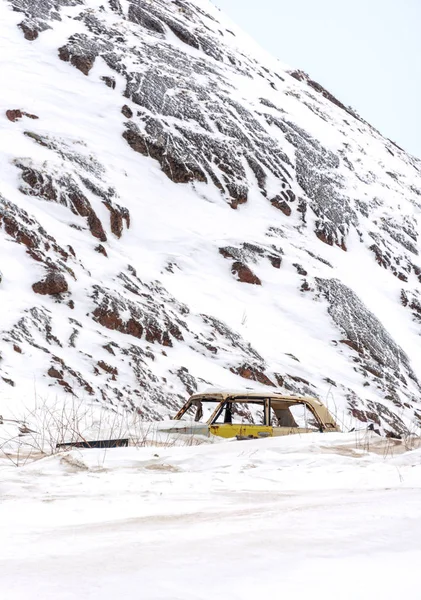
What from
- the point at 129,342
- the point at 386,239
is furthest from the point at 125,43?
the point at 129,342

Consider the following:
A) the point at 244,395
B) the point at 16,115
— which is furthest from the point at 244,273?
the point at 244,395

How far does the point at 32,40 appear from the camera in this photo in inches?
1281

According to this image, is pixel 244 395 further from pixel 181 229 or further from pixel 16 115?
pixel 16 115

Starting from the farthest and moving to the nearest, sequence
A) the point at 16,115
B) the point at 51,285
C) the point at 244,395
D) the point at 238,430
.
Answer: the point at 16,115
the point at 51,285
the point at 244,395
the point at 238,430

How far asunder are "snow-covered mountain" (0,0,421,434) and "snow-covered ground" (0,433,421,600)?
3.63 meters

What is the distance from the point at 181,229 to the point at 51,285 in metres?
9.25

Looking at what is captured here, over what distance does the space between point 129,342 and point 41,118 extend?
1301 centimetres

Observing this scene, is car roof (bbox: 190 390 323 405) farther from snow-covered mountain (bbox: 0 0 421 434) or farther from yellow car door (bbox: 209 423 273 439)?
snow-covered mountain (bbox: 0 0 421 434)

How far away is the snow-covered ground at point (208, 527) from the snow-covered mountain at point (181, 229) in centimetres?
363

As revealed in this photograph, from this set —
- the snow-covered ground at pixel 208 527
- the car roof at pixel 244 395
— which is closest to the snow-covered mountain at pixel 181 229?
the car roof at pixel 244 395

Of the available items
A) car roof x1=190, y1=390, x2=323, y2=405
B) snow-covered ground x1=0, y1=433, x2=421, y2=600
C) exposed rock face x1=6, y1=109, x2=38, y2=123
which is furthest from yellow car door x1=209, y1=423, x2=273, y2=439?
exposed rock face x1=6, y1=109, x2=38, y2=123

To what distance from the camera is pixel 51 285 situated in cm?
1474

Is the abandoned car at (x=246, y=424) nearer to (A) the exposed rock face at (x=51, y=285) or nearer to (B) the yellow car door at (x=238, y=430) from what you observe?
(B) the yellow car door at (x=238, y=430)

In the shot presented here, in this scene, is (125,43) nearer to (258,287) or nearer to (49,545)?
(258,287)
